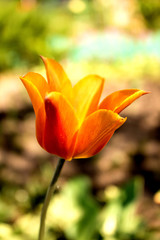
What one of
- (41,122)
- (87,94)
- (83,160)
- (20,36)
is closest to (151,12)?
(20,36)

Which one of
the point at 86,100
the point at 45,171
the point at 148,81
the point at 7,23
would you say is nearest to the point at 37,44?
the point at 7,23

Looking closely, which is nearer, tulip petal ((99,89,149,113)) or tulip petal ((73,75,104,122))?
tulip petal ((99,89,149,113))

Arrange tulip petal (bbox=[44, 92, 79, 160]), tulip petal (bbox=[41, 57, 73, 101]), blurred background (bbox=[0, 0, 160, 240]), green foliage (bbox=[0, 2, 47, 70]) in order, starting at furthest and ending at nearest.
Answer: green foliage (bbox=[0, 2, 47, 70])
blurred background (bbox=[0, 0, 160, 240])
tulip petal (bbox=[41, 57, 73, 101])
tulip petal (bbox=[44, 92, 79, 160])

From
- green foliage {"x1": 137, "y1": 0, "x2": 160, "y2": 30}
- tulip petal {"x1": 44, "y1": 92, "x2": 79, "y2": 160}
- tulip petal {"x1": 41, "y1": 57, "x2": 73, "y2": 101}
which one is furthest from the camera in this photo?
green foliage {"x1": 137, "y1": 0, "x2": 160, "y2": 30}

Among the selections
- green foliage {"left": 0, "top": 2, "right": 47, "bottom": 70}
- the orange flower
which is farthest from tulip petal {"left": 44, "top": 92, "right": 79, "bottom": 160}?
green foliage {"left": 0, "top": 2, "right": 47, "bottom": 70}

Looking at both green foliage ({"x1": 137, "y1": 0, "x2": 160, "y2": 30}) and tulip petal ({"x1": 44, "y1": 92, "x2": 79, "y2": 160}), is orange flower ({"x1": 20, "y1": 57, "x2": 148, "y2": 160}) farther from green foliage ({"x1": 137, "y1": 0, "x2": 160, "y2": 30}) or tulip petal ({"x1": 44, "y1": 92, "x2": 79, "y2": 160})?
green foliage ({"x1": 137, "y1": 0, "x2": 160, "y2": 30})

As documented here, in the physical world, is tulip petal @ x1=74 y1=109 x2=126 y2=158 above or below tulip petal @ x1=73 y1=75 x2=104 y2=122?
below

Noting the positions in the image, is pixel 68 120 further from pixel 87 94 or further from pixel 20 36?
pixel 20 36
